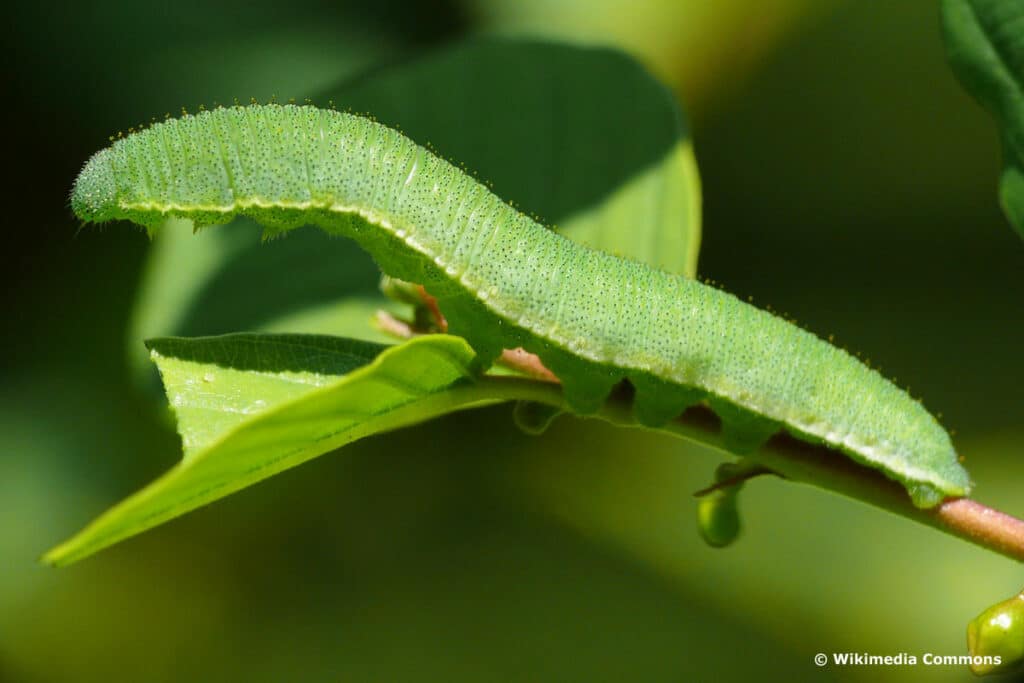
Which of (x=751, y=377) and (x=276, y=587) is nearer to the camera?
(x=751, y=377)

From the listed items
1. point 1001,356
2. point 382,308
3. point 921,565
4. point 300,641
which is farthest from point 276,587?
point 1001,356

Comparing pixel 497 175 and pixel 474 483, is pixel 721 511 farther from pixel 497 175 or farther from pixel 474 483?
pixel 474 483

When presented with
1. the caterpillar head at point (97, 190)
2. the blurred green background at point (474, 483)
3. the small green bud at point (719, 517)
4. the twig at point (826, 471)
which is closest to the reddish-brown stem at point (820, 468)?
the twig at point (826, 471)

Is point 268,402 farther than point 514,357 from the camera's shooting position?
No

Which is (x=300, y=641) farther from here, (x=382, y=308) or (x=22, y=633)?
(x=382, y=308)

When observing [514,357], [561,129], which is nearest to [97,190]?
[514,357]

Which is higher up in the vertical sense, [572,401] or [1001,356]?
[1001,356]

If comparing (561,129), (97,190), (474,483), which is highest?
(561,129)
